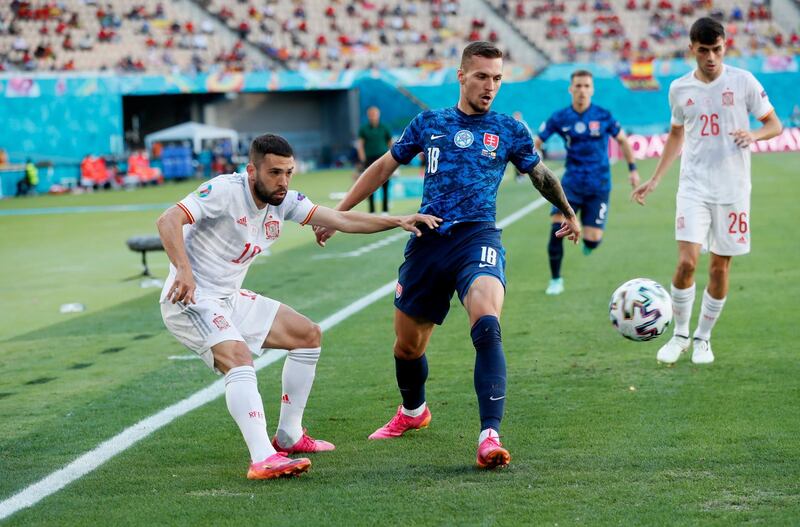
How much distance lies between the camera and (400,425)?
625 cm

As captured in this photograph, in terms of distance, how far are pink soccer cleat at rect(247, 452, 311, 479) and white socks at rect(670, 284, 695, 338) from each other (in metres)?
3.82

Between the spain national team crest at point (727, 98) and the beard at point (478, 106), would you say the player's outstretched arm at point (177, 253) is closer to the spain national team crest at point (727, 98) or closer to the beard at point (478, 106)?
the beard at point (478, 106)

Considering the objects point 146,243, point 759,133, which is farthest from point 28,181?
point 759,133

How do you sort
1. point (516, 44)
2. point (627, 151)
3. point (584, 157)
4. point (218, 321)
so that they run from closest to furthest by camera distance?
1. point (218, 321)
2. point (584, 157)
3. point (627, 151)
4. point (516, 44)

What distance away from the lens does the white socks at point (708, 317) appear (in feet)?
26.6

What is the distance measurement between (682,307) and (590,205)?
3879mm

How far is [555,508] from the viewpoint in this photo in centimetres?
472

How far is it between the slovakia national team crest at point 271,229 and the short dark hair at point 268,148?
0.39 metres

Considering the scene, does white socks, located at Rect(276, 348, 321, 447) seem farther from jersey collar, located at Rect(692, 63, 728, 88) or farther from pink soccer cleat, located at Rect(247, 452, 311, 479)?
jersey collar, located at Rect(692, 63, 728, 88)

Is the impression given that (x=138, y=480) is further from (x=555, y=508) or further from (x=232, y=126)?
(x=232, y=126)

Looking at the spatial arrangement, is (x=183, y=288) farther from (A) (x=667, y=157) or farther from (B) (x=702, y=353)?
(A) (x=667, y=157)

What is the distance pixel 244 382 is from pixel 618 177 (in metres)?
28.0

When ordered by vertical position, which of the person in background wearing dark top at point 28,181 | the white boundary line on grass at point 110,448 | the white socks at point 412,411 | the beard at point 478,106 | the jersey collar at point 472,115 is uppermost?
the beard at point 478,106


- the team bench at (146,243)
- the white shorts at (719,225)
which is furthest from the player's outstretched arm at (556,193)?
the team bench at (146,243)
